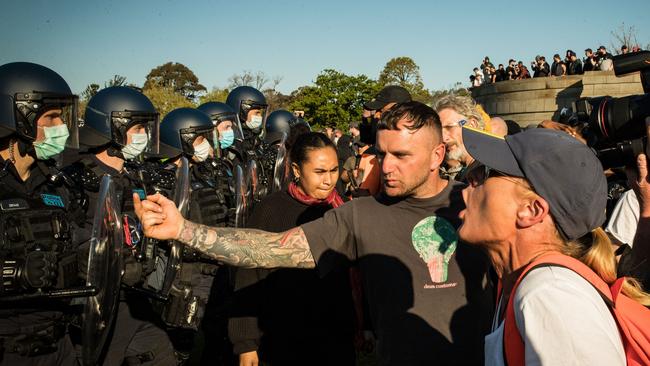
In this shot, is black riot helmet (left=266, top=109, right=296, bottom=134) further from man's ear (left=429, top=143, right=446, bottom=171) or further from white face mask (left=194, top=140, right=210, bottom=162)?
man's ear (left=429, top=143, right=446, bottom=171)

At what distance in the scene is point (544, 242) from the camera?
1.79 meters

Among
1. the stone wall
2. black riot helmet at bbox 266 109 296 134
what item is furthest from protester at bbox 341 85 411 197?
the stone wall

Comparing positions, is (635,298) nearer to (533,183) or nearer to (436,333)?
(533,183)

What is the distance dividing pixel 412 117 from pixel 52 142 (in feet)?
8.50

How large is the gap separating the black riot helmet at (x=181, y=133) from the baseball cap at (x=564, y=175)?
5495 mm

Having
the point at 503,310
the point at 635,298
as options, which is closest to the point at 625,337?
the point at 635,298

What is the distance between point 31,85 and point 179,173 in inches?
51.8

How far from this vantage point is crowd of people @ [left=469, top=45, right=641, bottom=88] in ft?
82.5

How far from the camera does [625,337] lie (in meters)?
1.47

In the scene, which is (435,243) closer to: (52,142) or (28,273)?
(28,273)

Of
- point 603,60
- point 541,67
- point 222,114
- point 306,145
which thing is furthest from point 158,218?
point 541,67

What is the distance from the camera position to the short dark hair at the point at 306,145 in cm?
434

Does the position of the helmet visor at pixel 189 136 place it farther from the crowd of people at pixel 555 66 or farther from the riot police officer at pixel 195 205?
the crowd of people at pixel 555 66

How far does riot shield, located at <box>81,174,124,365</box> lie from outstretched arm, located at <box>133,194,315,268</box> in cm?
123
